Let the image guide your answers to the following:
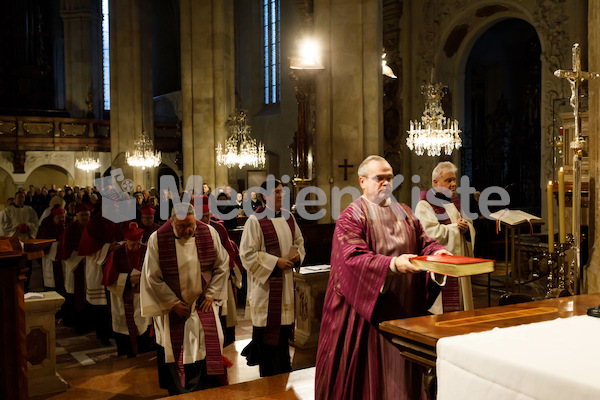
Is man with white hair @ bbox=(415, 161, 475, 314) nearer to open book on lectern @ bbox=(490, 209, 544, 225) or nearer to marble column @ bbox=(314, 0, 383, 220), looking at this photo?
open book on lectern @ bbox=(490, 209, 544, 225)

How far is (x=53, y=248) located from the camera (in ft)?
30.8

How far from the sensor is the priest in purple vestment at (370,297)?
3.28m

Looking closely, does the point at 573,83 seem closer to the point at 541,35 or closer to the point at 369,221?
the point at 369,221

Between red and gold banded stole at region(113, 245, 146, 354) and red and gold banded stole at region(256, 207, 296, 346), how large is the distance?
1476 mm

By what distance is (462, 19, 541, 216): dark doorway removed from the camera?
17.3 meters

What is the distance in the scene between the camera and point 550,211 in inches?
138

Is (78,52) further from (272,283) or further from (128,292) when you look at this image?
(272,283)

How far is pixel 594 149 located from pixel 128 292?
5.01 meters

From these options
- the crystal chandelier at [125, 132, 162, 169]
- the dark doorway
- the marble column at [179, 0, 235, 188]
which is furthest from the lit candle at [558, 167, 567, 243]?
the crystal chandelier at [125, 132, 162, 169]

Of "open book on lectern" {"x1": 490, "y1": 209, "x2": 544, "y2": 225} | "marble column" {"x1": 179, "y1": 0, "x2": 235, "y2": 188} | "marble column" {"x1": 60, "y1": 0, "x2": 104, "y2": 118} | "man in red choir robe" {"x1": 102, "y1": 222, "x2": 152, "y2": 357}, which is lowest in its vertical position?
"man in red choir robe" {"x1": 102, "y1": 222, "x2": 152, "y2": 357}

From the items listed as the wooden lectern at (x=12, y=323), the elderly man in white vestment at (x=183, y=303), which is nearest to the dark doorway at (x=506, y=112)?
the elderly man in white vestment at (x=183, y=303)

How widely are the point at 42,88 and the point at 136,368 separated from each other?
27231 millimetres

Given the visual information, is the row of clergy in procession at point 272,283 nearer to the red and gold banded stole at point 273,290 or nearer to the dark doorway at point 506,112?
the red and gold banded stole at point 273,290

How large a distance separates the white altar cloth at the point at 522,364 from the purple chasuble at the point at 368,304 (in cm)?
113
